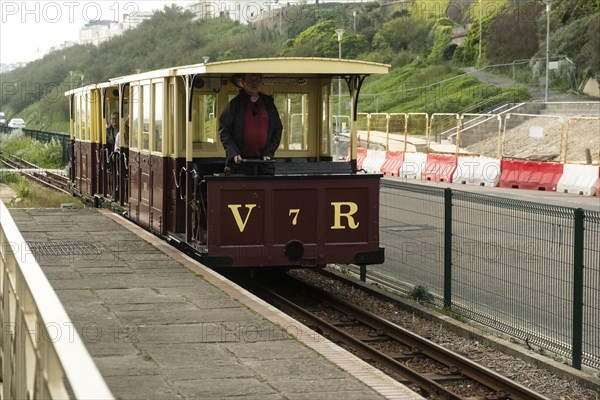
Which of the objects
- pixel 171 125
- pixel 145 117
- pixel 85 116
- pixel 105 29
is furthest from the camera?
pixel 105 29

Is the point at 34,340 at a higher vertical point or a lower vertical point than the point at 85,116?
lower

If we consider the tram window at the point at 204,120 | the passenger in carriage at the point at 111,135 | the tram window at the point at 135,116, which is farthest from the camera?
the passenger in carriage at the point at 111,135

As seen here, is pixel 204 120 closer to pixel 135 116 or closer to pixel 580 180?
pixel 135 116

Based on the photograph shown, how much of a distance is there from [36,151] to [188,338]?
4392 centimetres

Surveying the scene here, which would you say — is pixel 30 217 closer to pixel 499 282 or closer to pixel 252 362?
pixel 499 282

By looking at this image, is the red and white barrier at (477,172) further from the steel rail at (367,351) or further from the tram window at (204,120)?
Result: the steel rail at (367,351)

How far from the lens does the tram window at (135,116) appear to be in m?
17.1

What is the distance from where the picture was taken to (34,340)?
4.61m

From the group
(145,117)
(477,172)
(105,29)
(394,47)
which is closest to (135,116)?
(145,117)

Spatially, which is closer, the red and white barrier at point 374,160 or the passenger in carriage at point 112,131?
the passenger in carriage at point 112,131

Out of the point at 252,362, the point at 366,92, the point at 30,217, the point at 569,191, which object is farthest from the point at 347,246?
the point at 366,92

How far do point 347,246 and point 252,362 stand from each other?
514cm

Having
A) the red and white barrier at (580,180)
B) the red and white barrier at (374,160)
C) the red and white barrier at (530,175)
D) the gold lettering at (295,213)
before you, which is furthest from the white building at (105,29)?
the gold lettering at (295,213)

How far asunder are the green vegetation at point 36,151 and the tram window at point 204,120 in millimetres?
35136
